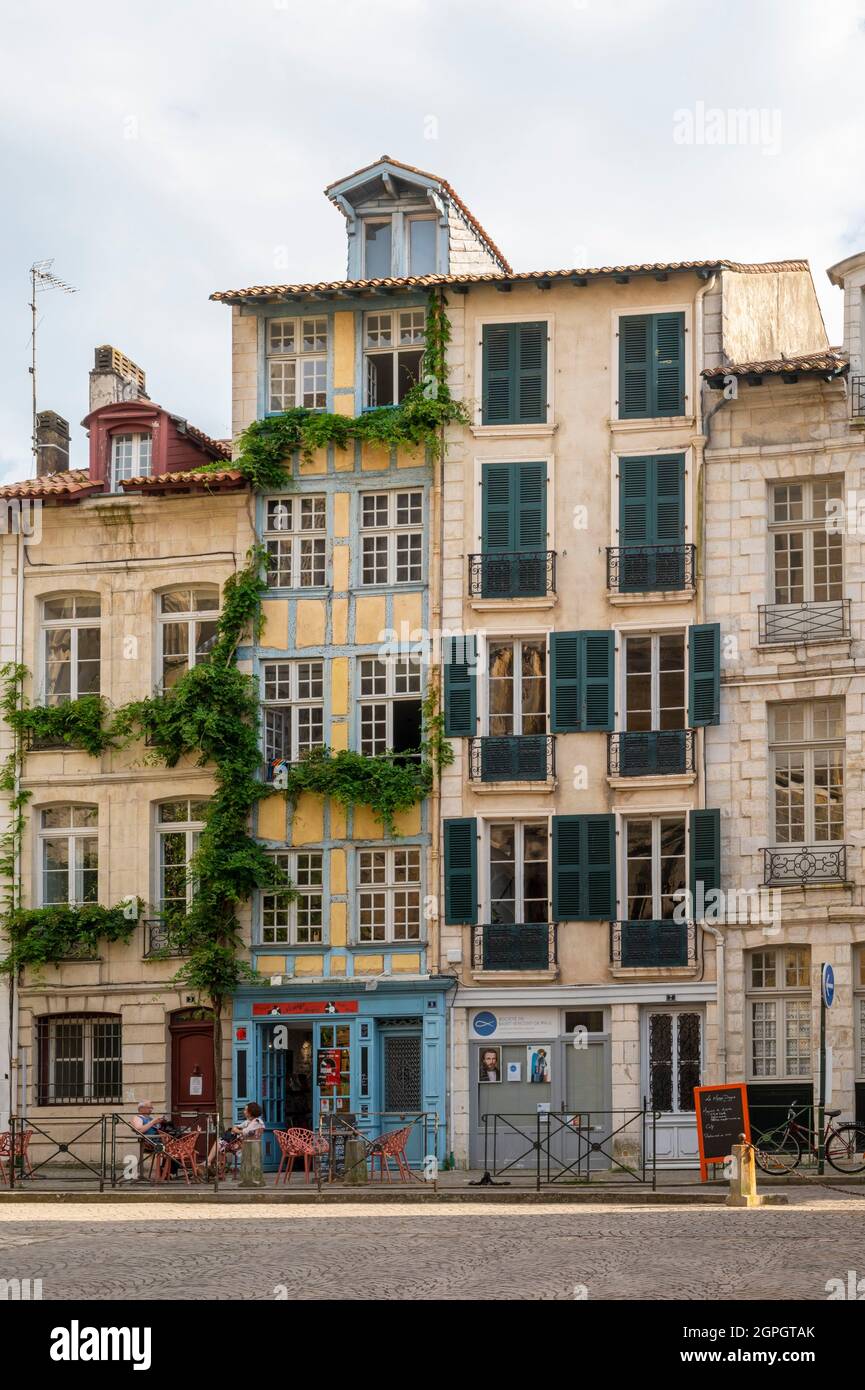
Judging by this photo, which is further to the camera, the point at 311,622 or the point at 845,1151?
the point at 311,622

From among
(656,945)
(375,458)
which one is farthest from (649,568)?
(656,945)

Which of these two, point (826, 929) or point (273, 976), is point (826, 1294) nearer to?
point (826, 929)

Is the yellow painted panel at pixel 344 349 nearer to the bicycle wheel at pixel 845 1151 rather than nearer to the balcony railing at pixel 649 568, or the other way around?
the balcony railing at pixel 649 568

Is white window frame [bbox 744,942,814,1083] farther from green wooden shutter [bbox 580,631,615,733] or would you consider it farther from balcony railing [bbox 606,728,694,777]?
green wooden shutter [bbox 580,631,615,733]

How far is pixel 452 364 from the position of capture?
Answer: 36688mm

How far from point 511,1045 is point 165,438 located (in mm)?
11534

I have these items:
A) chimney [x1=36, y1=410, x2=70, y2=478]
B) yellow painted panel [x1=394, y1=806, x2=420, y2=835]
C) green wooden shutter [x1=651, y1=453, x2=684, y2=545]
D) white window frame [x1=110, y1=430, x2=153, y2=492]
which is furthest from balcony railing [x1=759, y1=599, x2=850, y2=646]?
chimney [x1=36, y1=410, x2=70, y2=478]

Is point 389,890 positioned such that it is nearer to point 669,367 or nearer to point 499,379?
point 499,379

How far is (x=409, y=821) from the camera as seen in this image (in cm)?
3575

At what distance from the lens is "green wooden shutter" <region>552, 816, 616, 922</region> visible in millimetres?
34750

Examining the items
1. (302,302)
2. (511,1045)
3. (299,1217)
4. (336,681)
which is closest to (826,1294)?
(299,1217)

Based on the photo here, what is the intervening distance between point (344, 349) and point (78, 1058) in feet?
39.4

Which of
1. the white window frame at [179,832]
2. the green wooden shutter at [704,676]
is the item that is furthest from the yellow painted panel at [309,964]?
the green wooden shutter at [704,676]

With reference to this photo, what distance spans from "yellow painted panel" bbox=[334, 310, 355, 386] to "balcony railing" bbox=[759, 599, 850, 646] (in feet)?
25.3
